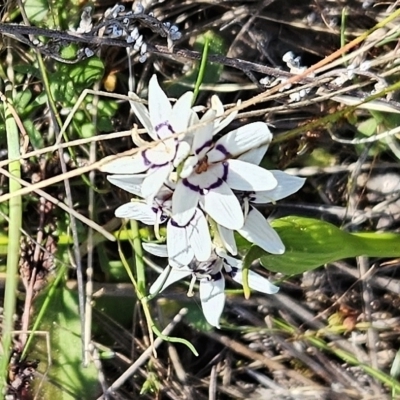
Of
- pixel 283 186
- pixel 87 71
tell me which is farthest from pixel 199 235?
pixel 87 71

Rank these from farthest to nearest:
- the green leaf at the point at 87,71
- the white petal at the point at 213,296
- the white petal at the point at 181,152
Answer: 1. the green leaf at the point at 87,71
2. the white petal at the point at 213,296
3. the white petal at the point at 181,152

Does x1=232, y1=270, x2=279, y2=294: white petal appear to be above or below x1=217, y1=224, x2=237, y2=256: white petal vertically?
below

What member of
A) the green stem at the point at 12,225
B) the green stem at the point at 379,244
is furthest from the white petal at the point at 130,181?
the green stem at the point at 379,244

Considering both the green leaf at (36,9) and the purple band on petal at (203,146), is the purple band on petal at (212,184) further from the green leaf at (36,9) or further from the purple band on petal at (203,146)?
the green leaf at (36,9)

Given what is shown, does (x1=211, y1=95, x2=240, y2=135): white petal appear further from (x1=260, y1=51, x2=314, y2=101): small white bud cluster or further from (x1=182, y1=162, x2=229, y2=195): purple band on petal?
(x1=260, y1=51, x2=314, y2=101): small white bud cluster

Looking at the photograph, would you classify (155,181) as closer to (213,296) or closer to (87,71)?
(213,296)

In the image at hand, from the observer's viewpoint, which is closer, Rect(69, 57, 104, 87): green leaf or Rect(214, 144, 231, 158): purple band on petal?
Rect(214, 144, 231, 158): purple band on petal

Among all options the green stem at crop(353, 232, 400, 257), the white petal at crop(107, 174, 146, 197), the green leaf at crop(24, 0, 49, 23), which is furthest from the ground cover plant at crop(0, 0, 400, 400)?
the white petal at crop(107, 174, 146, 197)
